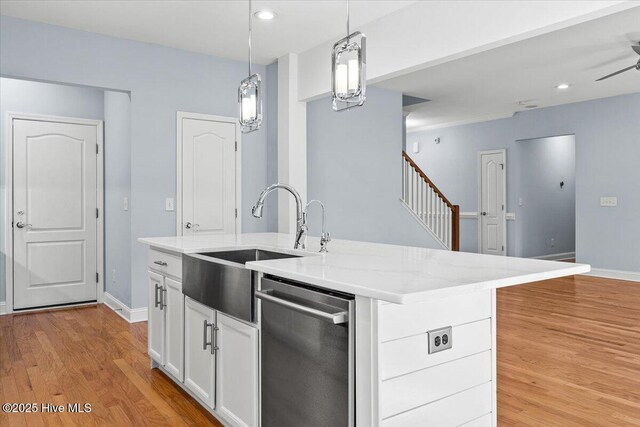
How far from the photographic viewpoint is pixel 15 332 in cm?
425

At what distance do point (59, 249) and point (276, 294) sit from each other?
4232mm

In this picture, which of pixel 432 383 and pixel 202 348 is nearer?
pixel 432 383

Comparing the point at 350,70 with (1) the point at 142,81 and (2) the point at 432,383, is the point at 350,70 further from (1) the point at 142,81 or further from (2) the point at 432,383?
(1) the point at 142,81

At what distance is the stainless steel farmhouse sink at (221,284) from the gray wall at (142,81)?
7.23ft

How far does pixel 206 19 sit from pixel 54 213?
2742mm

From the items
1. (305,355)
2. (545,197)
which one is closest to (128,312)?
A: (305,355)

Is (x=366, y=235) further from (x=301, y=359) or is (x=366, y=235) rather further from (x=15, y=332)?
(x=301, y=359)

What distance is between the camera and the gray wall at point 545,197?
893 cm

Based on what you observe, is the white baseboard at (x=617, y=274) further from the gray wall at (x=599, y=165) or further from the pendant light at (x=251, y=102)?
the pendant light at (x=251, y=102)

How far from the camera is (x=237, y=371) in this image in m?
2.23

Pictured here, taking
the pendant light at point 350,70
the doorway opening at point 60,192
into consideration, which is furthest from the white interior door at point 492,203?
the pendant light at point 350,70

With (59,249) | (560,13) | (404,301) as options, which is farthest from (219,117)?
(404,301)

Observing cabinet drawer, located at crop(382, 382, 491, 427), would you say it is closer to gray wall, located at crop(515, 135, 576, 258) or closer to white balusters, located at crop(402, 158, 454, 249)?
white balusters, located at crop(402, 158, 454, 249)

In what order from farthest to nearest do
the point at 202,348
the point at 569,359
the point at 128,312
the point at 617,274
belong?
the point at 617,274 < the point at 128,312 < the point at 569,359 < the point at 202,348
